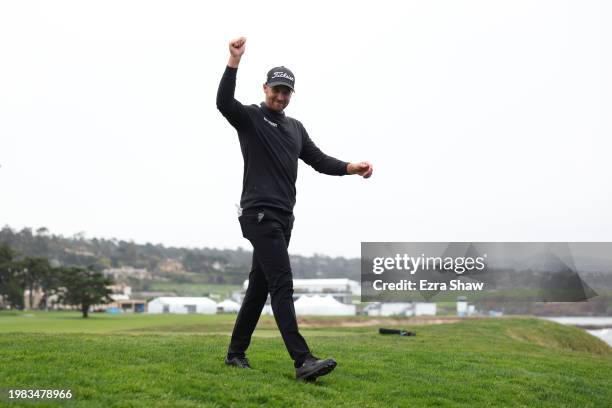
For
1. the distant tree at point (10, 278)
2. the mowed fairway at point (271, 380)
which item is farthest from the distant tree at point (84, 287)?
the mowed fairway at point (271, 380)

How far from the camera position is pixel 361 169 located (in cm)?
655

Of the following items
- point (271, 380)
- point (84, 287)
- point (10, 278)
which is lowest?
point (271, 380)

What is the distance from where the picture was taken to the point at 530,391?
24.2 feet

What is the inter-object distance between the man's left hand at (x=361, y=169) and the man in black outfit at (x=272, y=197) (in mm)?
620

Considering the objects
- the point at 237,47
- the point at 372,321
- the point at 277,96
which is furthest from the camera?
the point at 372,321

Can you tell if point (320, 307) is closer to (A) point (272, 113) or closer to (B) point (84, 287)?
(B) point (84, 287)

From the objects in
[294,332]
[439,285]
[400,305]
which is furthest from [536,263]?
[294,332]

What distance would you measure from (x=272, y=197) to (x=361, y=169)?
1111mm

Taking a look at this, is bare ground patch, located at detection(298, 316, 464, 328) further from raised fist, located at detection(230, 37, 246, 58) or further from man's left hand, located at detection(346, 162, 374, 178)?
raised fist, located at detection(230, 37, 246, 58)

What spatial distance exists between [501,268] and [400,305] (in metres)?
21.8

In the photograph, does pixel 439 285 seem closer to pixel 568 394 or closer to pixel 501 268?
pixel 501 268

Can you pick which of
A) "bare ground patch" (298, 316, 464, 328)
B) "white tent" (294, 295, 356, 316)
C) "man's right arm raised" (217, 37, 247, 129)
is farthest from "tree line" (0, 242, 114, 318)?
"man's right arm raised" (217, 37, 247, 129)

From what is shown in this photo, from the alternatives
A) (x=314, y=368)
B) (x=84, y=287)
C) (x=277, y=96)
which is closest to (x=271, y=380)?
(x=314, y=368)

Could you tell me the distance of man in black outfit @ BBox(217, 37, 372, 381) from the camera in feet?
19.1
